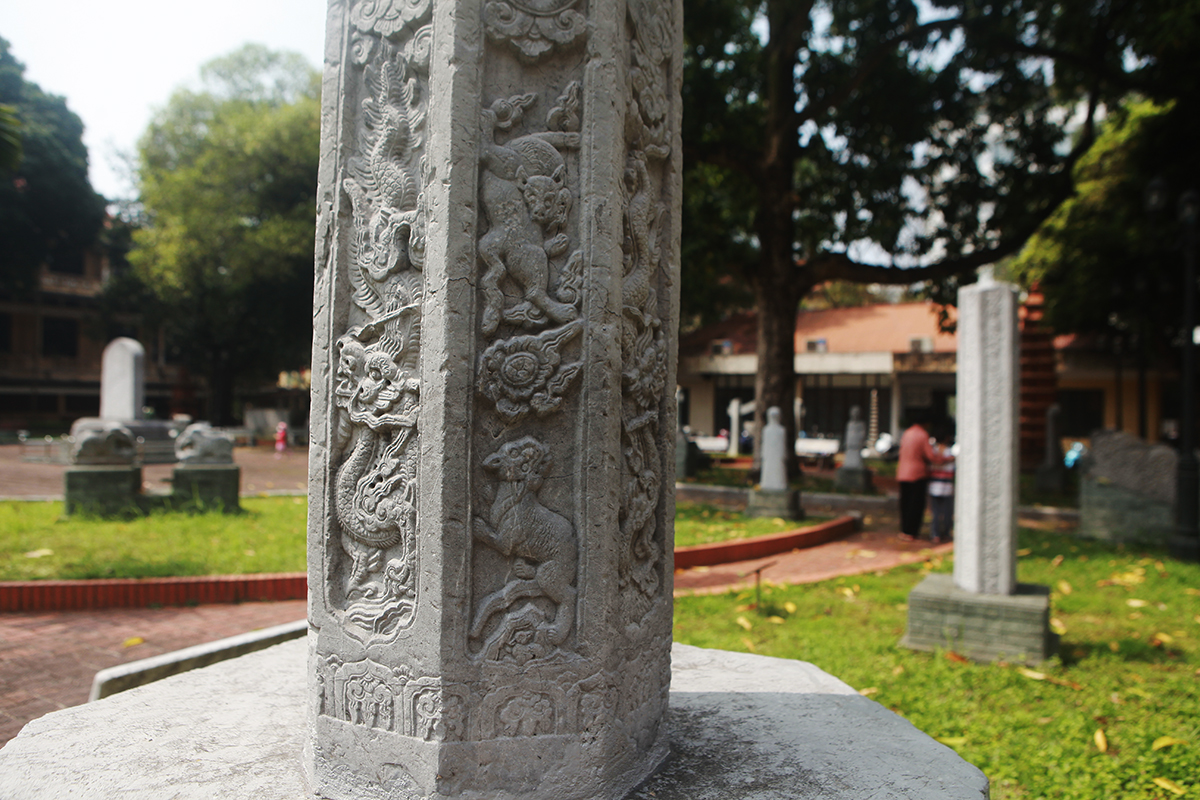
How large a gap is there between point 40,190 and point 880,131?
28.5 metres

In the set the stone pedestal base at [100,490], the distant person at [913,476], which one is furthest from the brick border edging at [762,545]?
the stone pedestal base at [100,490]

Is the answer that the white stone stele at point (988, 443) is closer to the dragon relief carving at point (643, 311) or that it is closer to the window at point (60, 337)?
the dragon relief carving at point (643, 311)

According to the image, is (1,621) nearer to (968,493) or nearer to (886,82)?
(968,493)

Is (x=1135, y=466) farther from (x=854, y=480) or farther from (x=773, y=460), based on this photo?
(x=854, y=480)

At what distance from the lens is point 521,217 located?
1.98 meters

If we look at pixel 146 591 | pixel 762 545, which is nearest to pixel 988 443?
pixel 762 545

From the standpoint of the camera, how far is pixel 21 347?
98.0 ft

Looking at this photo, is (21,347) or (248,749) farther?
(21,347)

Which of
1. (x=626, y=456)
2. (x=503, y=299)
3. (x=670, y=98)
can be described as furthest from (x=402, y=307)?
(x=670, y=98)

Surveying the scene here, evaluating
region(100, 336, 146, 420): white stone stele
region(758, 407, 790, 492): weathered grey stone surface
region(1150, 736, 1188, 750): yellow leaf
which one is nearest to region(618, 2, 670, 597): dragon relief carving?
region(1150, 736, 1188, 750): yellow leaf

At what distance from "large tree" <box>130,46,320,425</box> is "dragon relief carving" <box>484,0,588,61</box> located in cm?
2333

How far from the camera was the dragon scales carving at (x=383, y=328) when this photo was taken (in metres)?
2.01

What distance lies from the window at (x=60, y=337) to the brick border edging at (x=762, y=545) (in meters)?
32.3

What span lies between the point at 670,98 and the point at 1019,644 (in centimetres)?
415
